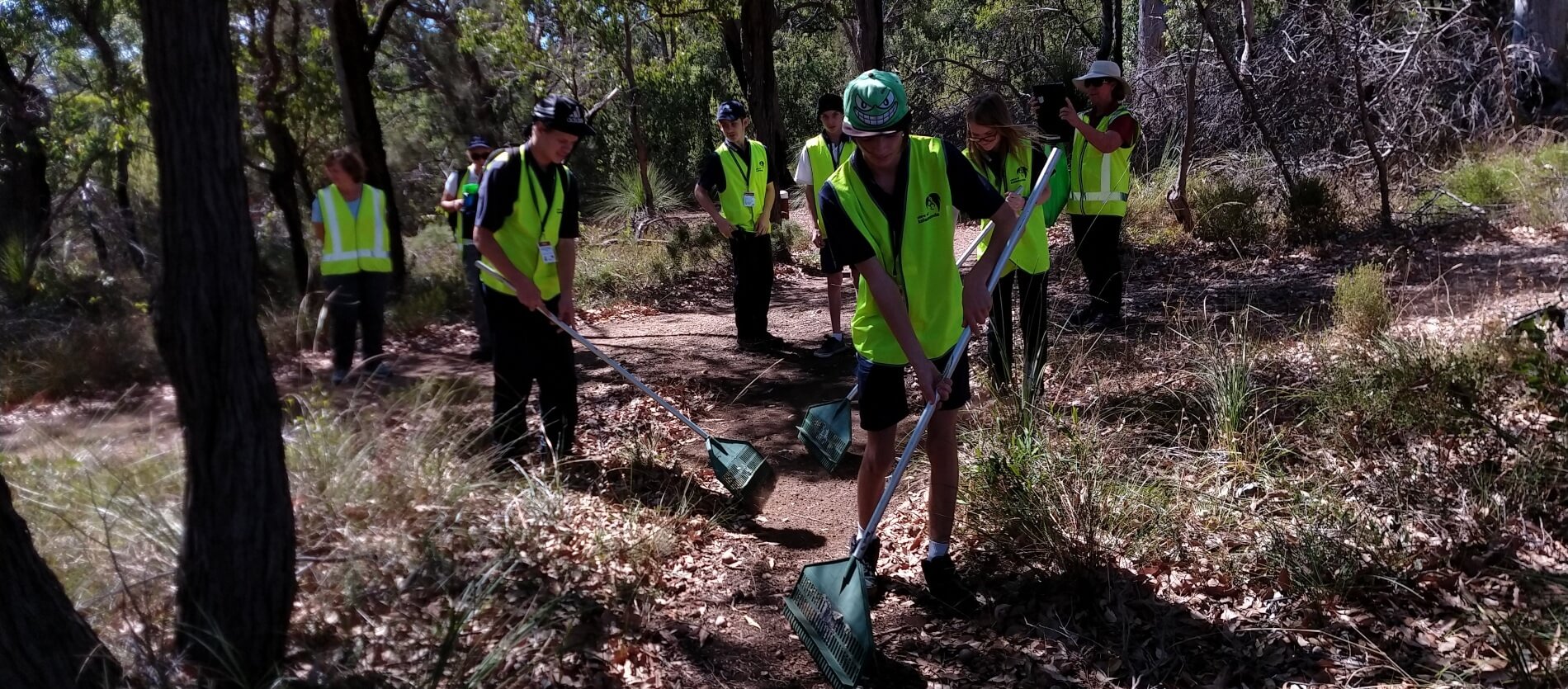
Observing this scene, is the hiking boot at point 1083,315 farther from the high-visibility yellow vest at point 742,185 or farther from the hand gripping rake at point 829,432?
the high-visibility yellow vest at point 742,185

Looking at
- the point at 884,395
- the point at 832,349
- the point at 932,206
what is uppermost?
the point at 932,206

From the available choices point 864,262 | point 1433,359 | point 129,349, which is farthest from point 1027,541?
point 129,349

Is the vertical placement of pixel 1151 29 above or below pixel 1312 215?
above

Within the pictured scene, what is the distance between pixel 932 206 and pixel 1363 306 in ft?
11.3

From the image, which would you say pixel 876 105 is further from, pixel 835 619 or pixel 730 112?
pixel 730 112

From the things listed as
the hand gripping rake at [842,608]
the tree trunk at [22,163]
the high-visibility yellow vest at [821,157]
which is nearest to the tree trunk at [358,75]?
the tree trunk at [22,163]

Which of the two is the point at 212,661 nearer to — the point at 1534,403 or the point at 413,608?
the point at 413,608

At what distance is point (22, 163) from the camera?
567 inches

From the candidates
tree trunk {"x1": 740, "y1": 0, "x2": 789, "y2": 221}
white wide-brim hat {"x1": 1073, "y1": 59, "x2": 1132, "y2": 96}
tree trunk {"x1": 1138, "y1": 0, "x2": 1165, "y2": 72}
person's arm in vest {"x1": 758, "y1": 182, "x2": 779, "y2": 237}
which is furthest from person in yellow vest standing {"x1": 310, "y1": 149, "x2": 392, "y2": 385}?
tree trunk {"x1": 1138, "y1": 0, "x2": 1165, "y2": 72}

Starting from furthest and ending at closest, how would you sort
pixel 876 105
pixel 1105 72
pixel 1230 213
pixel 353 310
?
pixel 1230 213 < pixel 353 310 < pixel 1105 72 < pixel 876 105

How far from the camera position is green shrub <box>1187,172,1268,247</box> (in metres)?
9.91

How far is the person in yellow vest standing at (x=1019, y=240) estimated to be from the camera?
5094 mm

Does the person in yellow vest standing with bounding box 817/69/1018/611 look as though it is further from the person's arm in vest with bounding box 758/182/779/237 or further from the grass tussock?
the person's arm in vest with bounding box 758/182/779/237

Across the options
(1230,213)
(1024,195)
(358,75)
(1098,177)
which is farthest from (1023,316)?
(358,75)
